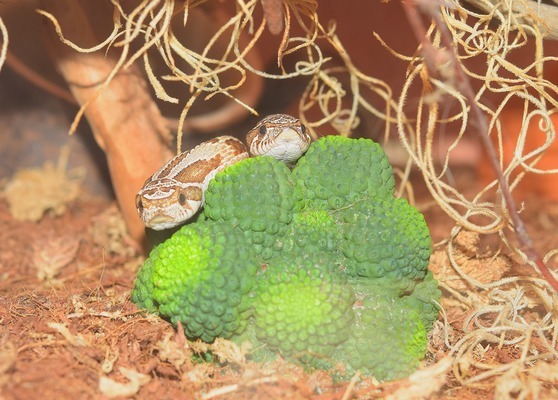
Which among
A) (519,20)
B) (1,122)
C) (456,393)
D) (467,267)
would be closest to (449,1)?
(519,20)

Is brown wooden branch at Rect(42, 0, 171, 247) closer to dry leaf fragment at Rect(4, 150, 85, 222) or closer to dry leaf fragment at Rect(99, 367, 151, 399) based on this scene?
dry leaf fragment at Rect(4, 150, 85, 222)

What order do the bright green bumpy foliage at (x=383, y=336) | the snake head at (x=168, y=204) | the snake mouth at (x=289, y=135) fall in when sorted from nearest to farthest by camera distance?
1. the bright green bumpy foliage at (x=383, y=336)
2. the snake head at (x=168, y=204)
3. the snake mouth at (x=289, y=135)

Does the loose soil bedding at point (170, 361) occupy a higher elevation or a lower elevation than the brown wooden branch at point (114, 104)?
lower

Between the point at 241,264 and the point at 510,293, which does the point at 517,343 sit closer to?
the point at 510,293

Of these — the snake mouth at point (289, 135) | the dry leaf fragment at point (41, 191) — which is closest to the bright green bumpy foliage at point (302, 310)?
the snake mouth at point (289, 135)

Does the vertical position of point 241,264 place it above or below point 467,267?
above

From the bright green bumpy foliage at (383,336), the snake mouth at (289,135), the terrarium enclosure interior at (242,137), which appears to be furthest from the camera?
the snake mouth at (289,135)

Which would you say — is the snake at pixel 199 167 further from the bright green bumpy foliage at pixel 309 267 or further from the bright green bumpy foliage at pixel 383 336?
the bright green bumpy foliage at pixel 383 336
